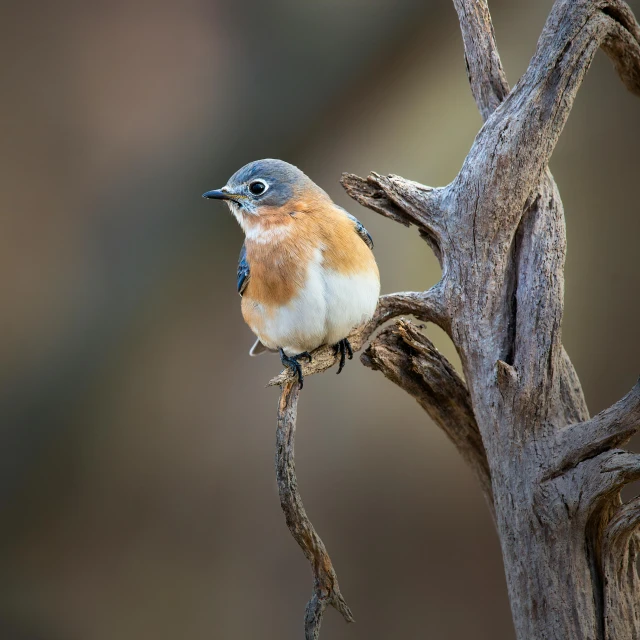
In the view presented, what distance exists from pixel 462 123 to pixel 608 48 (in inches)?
45.7

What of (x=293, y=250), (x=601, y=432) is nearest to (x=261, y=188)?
(x=293, y=250)

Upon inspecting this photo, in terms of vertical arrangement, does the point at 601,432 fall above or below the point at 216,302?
below

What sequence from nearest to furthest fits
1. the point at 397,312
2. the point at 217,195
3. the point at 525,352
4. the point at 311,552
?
1. the point at 311,552
2. the point at 525,352
3. the point at 217,195
4. the point at 397,312

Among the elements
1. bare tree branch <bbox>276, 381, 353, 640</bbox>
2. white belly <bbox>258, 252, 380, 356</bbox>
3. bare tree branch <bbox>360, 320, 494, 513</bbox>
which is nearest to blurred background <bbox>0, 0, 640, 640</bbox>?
bare tree branch <bbox>360, 320, 494, 513</bbox>

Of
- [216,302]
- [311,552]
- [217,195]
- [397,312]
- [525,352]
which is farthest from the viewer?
[216,302]

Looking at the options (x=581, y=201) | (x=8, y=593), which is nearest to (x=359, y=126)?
(x=581, y=201)

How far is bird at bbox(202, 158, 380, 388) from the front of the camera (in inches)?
74.4

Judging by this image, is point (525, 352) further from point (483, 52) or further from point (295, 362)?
point (483, 52)

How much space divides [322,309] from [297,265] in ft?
0.44

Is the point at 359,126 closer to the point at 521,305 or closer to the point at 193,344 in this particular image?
the point at 193,344

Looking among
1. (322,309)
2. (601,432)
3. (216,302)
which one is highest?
(216,302)

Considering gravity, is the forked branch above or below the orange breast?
below

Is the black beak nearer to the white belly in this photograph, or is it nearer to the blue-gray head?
the blue-gray head

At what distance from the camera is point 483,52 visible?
2.01 m
